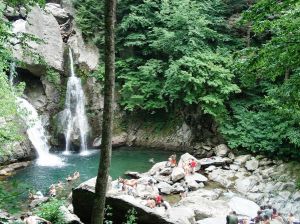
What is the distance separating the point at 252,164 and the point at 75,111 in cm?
1212

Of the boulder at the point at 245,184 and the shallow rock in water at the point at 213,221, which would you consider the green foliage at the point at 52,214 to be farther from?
the boulder at the point at 245,184

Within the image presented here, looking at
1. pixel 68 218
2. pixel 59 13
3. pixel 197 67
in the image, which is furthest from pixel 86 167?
pixel 59 13

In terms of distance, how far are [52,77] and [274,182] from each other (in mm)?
14967

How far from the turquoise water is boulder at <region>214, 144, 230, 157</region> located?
10.00 ft

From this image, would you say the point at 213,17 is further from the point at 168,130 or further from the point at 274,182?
the point at 274,182

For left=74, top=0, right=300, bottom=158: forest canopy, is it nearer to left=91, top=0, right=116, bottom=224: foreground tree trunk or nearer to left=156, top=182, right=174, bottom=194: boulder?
left=156, top=182, right=174, bottom=194: boulder

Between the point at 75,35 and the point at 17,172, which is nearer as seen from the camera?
the point at 17,172

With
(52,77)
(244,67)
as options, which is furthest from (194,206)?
(52,77)

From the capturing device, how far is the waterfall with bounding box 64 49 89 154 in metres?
23.5

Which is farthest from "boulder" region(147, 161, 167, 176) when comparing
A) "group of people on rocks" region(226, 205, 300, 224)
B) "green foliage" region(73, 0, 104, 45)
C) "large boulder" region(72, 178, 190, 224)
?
"green foliage" region(73, 0, 104, 45)

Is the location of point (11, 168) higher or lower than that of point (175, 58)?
lower

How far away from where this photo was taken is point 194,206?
13742 millimetres

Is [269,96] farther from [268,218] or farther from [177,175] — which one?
[177,175]

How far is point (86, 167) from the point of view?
19703mm
